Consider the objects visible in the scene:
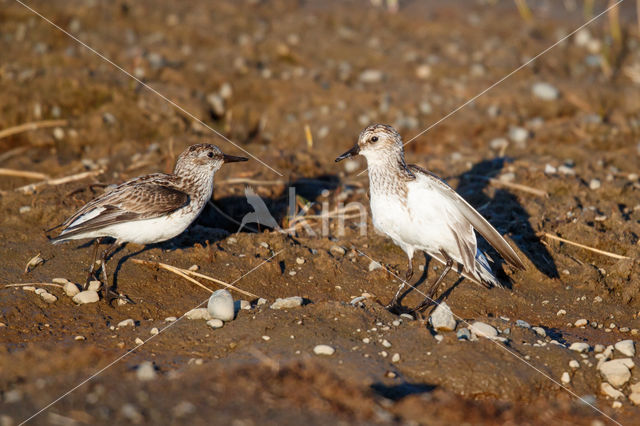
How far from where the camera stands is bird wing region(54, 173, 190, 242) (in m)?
5.81

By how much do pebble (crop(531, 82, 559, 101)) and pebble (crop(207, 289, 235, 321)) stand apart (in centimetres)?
720

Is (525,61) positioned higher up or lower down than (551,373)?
higher up

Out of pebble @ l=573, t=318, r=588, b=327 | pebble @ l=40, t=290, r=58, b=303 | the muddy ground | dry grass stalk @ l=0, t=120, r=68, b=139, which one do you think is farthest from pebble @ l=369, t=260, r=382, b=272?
dry grass stalk @ l=0, t=120, r=68, b=139

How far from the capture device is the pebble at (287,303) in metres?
5.64

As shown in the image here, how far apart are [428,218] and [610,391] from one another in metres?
1.95

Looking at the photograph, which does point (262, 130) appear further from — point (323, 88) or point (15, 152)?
point (15, 152)

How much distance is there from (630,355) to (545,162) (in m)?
3.88

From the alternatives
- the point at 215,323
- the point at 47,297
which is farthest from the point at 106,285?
→ the point at 215,323

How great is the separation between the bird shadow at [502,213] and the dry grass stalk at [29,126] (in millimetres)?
5491

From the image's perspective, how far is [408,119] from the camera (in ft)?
33.0

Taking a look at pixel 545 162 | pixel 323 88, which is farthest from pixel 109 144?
pixel 545 162

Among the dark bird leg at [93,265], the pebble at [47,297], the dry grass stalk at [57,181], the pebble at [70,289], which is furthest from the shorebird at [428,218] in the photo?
the dry grass stalk at [57,181]

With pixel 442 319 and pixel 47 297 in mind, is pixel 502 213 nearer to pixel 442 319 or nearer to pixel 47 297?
pixel 442 319

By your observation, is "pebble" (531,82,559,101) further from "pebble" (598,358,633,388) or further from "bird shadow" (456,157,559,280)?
"pebble" (598,358,633,388)
